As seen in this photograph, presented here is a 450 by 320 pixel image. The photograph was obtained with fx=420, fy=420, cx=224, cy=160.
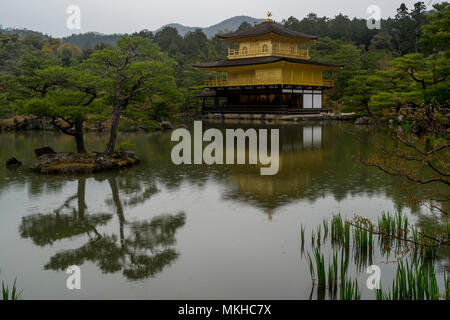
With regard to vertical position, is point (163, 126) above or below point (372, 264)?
above

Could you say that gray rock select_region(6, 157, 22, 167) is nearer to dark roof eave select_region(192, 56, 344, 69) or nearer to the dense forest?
the dense forest

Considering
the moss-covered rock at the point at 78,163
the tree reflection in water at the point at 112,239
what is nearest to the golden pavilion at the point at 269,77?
the moss-covered rock at the point at 78,163

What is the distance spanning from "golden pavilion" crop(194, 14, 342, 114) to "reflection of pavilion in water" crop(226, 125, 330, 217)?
831 inches

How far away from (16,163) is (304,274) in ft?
43.2

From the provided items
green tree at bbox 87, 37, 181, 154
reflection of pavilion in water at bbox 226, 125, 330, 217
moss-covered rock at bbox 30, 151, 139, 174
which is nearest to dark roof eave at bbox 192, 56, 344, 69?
reflection of pavilion in water at bbox 226, 125, 330, 217

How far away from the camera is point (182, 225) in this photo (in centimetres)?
824

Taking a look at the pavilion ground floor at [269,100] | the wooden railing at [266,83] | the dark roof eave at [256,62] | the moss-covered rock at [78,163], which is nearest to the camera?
the moss-covered rock at [78,163]

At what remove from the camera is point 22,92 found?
3166 cm

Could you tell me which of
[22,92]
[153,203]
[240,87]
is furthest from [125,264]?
[240,87]

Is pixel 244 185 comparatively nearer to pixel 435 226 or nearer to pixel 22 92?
pixel 435 226

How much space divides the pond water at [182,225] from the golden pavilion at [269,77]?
2486 centimetres

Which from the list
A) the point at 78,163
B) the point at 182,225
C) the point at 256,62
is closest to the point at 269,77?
the point at 256,62

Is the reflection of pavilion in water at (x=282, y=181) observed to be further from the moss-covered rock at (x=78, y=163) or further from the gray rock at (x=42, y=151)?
the gray rock at (x=42, y=151)

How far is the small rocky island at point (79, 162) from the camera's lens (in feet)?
45.2
